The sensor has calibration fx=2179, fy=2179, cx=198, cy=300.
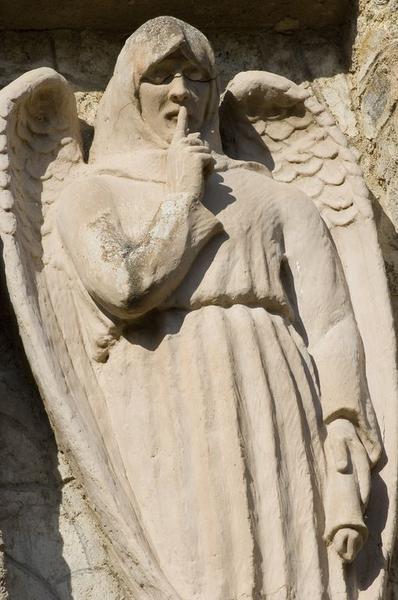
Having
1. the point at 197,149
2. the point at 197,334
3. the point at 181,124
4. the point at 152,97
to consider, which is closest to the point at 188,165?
the point at 197,149

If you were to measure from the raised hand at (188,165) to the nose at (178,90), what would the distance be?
0.14 m

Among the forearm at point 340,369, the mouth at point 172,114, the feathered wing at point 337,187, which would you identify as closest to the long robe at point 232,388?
the forearm at point 340,369

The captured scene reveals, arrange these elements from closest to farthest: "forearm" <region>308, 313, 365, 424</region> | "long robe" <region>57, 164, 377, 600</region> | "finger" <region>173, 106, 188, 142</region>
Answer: "long robe" <region>57, 164, 377, 600</region>
"forearm" <region>308, 313, 365, 424</region>
"finger" <region>173, 106, 188, 142</region>

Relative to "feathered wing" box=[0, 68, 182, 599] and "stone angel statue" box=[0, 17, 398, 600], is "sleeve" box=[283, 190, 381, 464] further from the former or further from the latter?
"feathered wing" box=[0, 68, 182, 599]

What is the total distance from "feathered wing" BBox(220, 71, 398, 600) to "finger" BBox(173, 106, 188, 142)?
14.1 inches

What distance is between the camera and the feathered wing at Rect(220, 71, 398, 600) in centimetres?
609

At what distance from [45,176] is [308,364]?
972 mm

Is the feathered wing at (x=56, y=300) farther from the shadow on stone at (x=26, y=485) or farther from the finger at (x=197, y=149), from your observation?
the finger at (x=197, y=149)

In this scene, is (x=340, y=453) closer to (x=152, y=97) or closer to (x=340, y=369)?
(x=340, y=369)

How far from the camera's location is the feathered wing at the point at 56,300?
581 centimetres

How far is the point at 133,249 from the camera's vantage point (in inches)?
234

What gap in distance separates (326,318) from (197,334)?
1.43ft

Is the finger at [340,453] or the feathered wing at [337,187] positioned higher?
the feathered wing at [337,187]

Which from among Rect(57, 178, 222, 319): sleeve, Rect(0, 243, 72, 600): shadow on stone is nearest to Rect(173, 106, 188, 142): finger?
Rect(57, 178, 222, 319): sleeve
